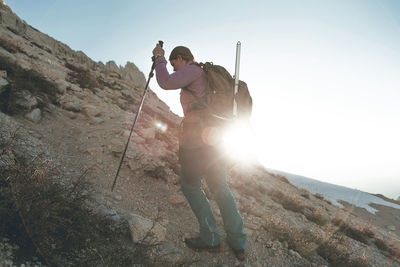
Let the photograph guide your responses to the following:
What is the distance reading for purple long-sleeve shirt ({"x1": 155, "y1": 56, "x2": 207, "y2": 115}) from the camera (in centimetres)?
237

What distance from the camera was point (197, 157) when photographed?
2.42 meters

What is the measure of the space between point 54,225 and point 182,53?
256cm

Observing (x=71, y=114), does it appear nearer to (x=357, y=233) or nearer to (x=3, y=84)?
(x=3, y=84)

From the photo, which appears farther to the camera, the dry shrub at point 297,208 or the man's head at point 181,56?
the dry shrub at point 297,208

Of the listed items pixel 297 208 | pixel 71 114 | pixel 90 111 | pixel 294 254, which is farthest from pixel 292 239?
pixel 90 111

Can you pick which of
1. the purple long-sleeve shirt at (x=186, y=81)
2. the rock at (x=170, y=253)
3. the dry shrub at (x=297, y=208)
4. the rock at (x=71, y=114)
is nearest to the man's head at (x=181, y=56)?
the purple long-sleeve shirt at (x=186, y=81)

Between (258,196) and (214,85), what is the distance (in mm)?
5602

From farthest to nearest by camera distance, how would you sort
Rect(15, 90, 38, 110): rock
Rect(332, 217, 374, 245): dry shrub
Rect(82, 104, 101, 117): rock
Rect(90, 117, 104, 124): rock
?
Rect(82, 104, 101, 117): rock
Rect(90, 117, 104, 124): rock
Rect(332, 217, 374, 245): dry shrub
Rect(15, 90, 38, 110): rock

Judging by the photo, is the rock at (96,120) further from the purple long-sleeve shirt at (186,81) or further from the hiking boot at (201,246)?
the hiking boot at (201,246)

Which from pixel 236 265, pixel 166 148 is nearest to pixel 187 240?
pixel 236 265

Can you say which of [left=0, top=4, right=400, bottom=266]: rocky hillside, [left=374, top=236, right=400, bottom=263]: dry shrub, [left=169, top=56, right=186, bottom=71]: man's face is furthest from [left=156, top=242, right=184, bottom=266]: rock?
[left=374, top=236, right=400, bottom=263]: dry shrub

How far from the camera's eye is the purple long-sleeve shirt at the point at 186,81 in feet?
7.79

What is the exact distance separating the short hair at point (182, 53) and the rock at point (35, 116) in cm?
451

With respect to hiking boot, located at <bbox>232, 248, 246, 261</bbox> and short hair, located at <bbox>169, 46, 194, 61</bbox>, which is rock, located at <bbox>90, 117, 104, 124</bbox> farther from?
hiking boot, located at <bbox>232, 248, 246, 261</bbox>
